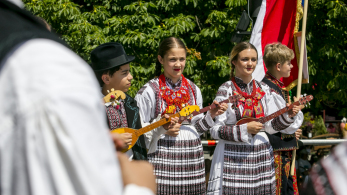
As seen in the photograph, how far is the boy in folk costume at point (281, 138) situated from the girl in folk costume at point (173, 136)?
3.40ft

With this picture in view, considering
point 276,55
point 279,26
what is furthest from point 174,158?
point 279,26

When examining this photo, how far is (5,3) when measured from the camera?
2.67 ft

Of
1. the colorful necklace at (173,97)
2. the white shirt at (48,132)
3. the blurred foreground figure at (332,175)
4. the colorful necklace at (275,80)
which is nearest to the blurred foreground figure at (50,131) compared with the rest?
the white shirt at (48,132)

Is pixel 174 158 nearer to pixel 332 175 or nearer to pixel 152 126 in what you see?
pixel 152 126

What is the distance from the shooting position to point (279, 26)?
5.33 metres

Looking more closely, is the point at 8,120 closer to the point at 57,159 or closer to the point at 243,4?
the point at 57,159

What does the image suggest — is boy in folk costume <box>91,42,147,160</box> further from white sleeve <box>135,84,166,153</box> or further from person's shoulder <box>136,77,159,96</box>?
person's shoulder <box>136,77,159,96</box>

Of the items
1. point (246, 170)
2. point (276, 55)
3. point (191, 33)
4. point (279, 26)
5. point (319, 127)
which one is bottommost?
point (319, 127)

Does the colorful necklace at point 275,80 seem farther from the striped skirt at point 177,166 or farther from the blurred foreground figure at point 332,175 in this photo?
the blurred foreground figure at point 332,175

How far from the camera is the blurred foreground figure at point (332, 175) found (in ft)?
3.05

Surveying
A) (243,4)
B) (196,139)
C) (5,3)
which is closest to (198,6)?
(243,4)

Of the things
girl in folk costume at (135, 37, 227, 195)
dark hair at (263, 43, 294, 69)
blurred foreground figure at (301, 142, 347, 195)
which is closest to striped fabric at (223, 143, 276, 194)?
girl in folk costume at (135, 37, 227, 195)

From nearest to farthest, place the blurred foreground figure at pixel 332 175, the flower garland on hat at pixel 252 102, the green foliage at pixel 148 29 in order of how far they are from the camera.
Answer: the blurred foreground figure at pixel 332 175 → the flower garland on hat at pixel 252 102 → the green foliage at pixel 148 29

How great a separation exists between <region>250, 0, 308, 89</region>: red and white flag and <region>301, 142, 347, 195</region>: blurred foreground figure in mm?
4251
